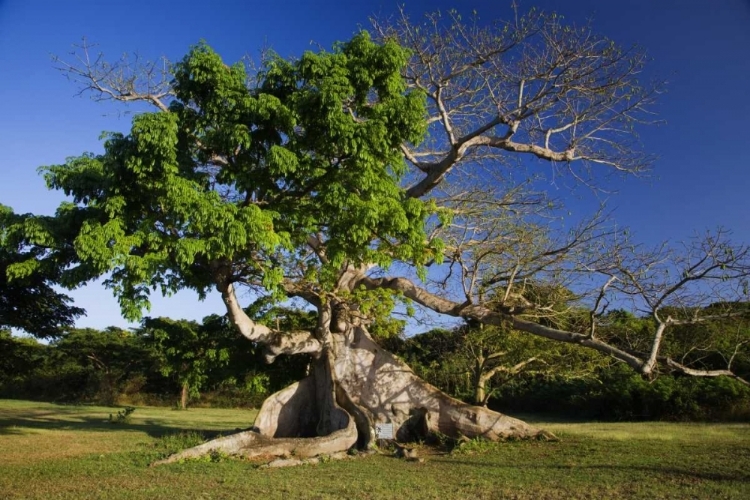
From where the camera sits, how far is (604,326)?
12.3 meters

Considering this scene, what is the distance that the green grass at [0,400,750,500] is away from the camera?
299 inches

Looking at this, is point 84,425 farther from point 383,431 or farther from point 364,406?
point 383,431

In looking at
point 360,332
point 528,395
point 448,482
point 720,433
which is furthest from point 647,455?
point 528,395

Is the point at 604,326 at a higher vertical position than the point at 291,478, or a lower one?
higher

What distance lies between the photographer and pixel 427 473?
9.40m

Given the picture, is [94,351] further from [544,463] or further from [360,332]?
[544,463]

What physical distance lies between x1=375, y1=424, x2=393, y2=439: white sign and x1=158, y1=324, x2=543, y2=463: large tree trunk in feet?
0.53

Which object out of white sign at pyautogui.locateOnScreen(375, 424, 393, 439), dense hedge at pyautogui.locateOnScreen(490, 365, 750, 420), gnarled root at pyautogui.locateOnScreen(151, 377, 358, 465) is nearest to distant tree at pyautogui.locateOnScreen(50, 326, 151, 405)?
dense hedge at pyautogui.locateOnScreen(490, 365, 750, 420)

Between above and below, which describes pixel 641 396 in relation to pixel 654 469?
above

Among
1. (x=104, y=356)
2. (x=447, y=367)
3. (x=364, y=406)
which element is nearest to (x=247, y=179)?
(x=364, y=406)

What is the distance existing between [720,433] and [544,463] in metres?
7.30

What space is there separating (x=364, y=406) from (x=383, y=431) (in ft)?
2.95

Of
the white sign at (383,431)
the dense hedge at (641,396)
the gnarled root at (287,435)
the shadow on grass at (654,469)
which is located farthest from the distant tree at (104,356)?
the shadow on grass at (654,469)

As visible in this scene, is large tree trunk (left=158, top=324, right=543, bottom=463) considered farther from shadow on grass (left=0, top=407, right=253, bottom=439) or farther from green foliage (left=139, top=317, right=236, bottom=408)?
green foliage (left=139, top=317, right=236, bottom=408)
